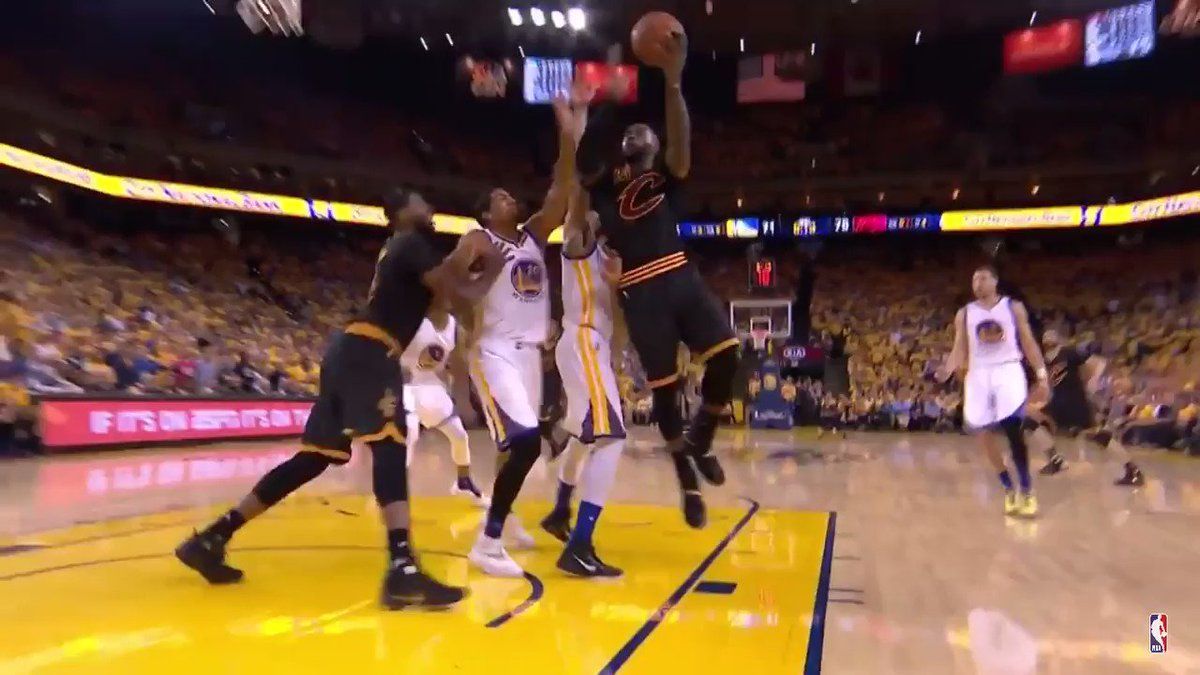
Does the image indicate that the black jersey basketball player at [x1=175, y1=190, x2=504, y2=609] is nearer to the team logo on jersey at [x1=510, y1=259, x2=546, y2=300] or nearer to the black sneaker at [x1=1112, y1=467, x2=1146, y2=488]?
the team logo on jersey at [x1=510, y1=259, x2=546, y2=300]

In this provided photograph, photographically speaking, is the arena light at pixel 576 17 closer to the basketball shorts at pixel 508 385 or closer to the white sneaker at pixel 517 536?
the white sneaker at pixel 517 536

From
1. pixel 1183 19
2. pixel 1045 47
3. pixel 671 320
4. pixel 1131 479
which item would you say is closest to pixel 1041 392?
pixel 671 320

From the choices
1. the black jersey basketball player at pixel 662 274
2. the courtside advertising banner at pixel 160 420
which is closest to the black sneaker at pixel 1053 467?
the black jersey basketball player at pixel 662 274

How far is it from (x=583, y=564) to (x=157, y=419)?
34.9 ft

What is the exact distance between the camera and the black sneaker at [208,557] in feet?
13.1

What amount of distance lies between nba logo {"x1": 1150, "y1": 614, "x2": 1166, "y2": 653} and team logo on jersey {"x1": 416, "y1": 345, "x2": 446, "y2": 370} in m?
4.97

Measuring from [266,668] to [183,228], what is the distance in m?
21.1

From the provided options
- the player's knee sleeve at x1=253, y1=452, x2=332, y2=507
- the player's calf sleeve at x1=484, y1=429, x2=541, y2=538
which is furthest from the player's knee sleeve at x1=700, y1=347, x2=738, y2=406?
the player's knee sleeve at x1=253, y1=452, x2=332, y2=507

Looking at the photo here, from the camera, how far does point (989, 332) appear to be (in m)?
6.73

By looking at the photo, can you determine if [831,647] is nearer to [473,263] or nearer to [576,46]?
[473,263]

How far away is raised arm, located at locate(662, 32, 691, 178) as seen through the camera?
168 inches

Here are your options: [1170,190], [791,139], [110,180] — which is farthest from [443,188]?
[1170,190]

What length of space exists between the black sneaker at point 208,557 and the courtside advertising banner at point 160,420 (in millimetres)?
8892

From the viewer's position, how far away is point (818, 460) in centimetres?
1191
